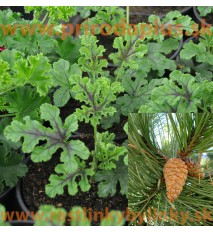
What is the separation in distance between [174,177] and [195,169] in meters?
0.12

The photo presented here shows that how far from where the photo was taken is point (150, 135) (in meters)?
1.75

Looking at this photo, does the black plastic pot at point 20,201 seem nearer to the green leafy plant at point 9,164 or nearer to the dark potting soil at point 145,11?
the green leafy plant at point 9,164

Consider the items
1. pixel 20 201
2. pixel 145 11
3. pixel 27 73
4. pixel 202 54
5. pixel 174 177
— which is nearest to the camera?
pixel 174 177

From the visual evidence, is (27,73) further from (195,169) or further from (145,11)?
(145,11)

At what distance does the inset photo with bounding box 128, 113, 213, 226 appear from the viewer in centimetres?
168

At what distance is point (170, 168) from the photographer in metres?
1.66

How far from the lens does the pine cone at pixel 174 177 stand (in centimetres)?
162

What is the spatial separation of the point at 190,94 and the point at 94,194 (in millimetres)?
635

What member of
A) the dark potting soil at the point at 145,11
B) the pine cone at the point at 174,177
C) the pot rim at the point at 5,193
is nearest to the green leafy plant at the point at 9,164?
the pot rim at the point at 5,193

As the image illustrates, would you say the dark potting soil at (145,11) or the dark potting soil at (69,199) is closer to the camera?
the dark potting soil at (69,199)

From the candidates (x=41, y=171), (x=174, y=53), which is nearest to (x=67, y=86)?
(x=41, y=171)

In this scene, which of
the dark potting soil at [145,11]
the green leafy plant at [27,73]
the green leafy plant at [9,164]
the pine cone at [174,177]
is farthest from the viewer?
the dark potting soil at [145,11]

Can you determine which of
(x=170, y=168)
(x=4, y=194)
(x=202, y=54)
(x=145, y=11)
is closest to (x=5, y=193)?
(x=4, y=194)

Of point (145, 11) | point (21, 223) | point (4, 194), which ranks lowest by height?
point (21, 223)
